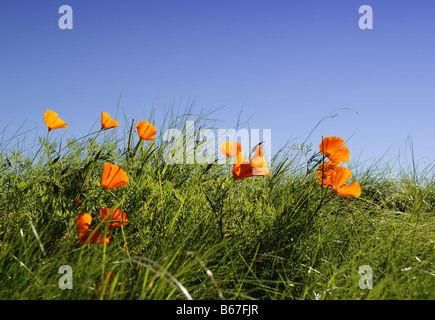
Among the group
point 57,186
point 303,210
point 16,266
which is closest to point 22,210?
point 57,186

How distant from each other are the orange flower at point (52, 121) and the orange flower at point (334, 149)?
150cm

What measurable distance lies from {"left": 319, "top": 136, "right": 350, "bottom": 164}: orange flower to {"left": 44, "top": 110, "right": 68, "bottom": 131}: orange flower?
1504mm

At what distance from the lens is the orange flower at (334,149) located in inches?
78.4

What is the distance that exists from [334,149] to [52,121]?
5.30 feet

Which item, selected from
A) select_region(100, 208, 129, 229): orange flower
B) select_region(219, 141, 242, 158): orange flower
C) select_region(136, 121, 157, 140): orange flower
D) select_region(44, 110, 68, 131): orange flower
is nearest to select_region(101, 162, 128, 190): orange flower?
select_region(100, 208, 129, 229): orange flower

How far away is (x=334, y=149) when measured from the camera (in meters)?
2.02

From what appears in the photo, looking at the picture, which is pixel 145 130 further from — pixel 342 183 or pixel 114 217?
pixel 342 183

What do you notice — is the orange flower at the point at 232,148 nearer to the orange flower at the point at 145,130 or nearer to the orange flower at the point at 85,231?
the orange flower at the point at 145,130

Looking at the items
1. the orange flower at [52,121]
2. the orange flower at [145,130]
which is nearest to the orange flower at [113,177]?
the orange flower at [145,130]

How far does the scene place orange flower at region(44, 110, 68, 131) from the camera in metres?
2.15

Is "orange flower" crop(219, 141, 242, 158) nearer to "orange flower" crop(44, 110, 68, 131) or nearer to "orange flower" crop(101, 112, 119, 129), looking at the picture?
"orange flower" crop(101, 112, 119, 129)

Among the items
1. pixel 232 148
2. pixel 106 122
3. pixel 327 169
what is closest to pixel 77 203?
pixel 106 122
